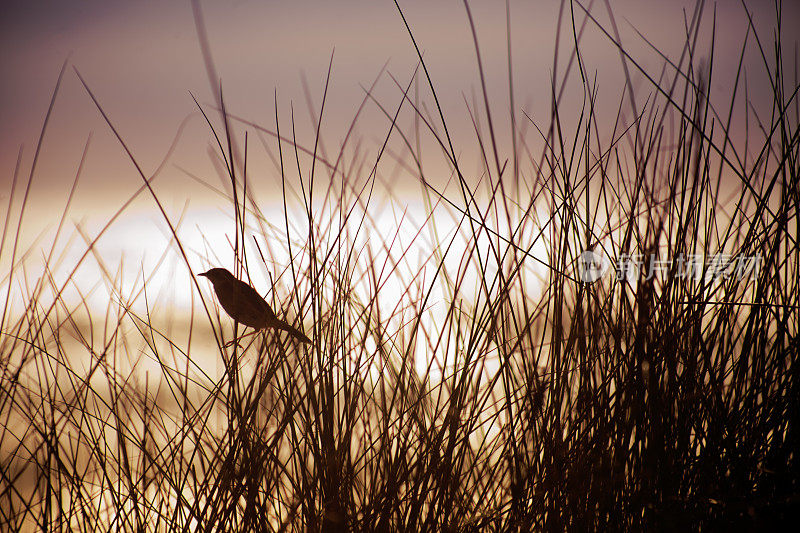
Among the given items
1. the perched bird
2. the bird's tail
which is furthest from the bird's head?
the bird's tail

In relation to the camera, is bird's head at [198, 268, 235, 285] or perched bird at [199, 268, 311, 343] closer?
perched bird at [199, 268, 311, 343]

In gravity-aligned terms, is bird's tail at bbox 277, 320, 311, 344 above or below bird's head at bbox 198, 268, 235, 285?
below

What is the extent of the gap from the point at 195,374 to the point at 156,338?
6.5 inches

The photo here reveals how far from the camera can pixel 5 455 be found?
1031 millimetres

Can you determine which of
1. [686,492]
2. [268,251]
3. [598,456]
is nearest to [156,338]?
[268,251]

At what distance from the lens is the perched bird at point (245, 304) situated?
2.64 feet

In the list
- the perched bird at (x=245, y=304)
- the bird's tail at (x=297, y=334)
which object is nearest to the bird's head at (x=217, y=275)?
the perched bird at (x=245, y=304)

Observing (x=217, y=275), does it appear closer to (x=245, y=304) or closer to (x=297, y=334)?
(x=245, y=304)

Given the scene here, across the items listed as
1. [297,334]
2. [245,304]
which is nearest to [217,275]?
[245,304]

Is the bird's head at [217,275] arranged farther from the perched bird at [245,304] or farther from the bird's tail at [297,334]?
the bird's tail at [297,334]

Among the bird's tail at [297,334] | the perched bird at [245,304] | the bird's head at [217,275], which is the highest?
the bird's head at [217,275]

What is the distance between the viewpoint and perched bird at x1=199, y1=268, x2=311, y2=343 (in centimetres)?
81

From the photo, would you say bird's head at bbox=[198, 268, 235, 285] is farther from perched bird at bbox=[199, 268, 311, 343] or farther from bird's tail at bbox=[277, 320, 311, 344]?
bird's tail at bbox=[277, 320, 311, 344]

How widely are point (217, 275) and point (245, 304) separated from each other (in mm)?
186
